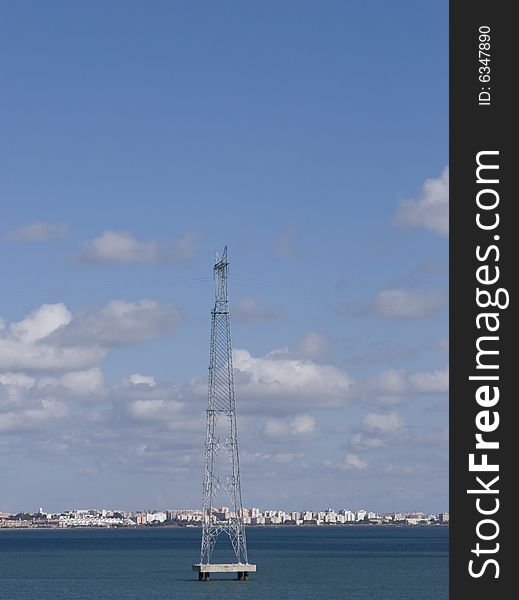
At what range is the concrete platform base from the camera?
4865 inches

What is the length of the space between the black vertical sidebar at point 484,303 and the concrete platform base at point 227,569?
97249mm

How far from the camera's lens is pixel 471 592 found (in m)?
27.4

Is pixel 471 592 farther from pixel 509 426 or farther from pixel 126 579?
pixel 126 579

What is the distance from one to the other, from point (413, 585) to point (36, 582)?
41.8 m

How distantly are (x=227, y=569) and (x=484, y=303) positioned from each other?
3943 inches

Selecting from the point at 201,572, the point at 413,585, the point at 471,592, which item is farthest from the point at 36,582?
the point at 471,592

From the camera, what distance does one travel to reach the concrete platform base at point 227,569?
123562 millimetres

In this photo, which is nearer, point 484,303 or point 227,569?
point 484,303

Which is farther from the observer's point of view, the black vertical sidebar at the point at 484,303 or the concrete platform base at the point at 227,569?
the concrete platform base at the point at 227,569

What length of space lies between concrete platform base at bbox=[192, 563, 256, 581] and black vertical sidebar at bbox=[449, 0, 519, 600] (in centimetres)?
9725

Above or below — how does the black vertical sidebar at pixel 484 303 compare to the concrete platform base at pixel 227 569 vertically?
above

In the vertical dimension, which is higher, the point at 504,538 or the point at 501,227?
the point at 501,227

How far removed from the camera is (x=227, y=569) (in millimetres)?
124250

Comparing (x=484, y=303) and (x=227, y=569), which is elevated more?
(x=484, y=303)
